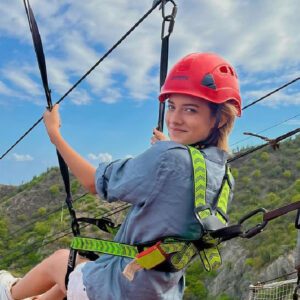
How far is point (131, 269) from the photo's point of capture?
1790mm

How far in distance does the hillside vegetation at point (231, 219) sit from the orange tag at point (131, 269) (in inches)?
487

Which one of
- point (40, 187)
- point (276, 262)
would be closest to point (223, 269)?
point (276, 262)

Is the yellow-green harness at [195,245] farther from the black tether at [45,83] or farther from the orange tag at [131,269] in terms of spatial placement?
the black tether at [45,83]

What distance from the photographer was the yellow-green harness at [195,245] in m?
1.75

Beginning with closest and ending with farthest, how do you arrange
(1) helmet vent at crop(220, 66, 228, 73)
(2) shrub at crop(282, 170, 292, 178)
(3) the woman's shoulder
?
(3) the woman's shoulder < (1) helmet vent at crop(220, 66, 228, 73) < (2) shrub at crop(282, 170, 292, 178)

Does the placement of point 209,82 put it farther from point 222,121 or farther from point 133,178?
point 133,178

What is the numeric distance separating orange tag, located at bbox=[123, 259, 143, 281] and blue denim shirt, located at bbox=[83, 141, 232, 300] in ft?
0.07

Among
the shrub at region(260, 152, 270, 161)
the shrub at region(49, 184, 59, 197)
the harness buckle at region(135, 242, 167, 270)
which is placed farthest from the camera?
the shrub at region(49, 184, 59, 197)

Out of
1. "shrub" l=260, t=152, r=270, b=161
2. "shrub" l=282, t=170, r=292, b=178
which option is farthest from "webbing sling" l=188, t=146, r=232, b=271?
"shrub" l=260, t=152, r=270, b=161

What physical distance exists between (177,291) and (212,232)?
36 centimetres

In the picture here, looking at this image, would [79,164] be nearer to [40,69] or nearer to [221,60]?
[40,69]

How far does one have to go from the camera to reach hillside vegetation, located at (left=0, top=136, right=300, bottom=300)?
24.0 meters

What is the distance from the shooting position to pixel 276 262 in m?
21.6

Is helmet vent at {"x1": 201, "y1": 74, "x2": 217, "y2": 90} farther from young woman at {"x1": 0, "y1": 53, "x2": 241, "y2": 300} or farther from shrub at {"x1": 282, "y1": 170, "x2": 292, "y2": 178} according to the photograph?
shrub at {"x1": 282, "y1": 170, "x2": 292, "y2": 178}
